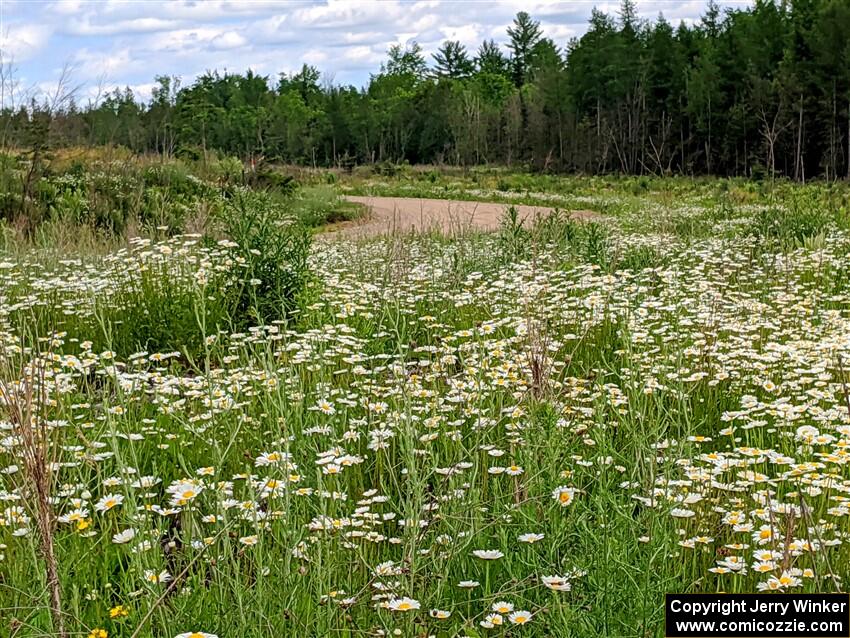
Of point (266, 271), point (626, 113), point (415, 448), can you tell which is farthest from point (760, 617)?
point (626, 113)

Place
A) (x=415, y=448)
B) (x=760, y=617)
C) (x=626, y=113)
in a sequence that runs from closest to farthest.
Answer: (x=760, y=617)
(x=415, y=448)
(x=626, y=113)

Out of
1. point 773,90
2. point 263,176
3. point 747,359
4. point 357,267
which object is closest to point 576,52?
point 773,90

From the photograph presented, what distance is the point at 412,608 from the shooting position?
83.6 inches

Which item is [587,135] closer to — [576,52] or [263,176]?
[576,52]

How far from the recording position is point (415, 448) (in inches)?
126

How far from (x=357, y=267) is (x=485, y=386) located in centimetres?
482

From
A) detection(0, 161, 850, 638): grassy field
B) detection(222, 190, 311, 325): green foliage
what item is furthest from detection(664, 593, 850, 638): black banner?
detection(222, 190, 311, 325): green foliage

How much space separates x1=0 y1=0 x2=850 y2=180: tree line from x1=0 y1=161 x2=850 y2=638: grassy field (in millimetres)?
15143

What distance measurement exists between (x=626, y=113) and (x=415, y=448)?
167 feet

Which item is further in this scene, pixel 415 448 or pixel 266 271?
pixel 266 271

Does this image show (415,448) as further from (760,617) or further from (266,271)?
(266,271)

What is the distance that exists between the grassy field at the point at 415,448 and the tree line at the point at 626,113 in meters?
15.1

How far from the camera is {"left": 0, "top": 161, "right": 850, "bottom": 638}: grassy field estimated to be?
228 cm

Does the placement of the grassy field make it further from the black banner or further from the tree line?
the tree line
